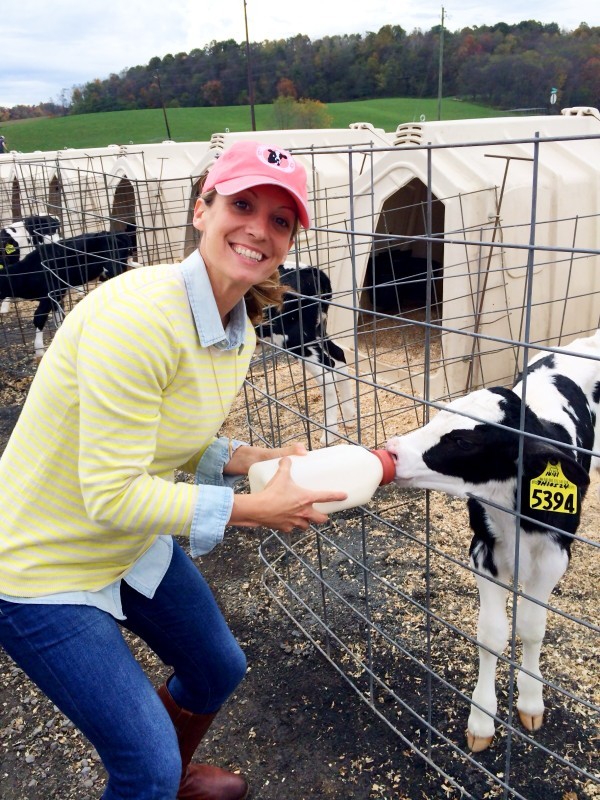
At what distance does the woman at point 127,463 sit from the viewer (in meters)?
1.33

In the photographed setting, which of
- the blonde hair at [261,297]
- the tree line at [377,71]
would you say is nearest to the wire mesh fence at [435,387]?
the blonde hair at [261,297]

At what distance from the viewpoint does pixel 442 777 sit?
2.24 metres

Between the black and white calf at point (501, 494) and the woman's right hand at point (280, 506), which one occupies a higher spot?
the woman's right hand at point (280, 506)

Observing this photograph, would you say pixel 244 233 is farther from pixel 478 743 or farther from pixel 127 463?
pixel 478 743

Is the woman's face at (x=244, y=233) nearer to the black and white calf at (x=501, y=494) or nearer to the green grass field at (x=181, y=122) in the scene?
the black and white calf at (x=501, y=494)

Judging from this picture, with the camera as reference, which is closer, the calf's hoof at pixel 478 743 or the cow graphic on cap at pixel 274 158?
the cow graphic on cap at pixel 274 158

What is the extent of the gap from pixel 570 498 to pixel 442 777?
111 centimetres

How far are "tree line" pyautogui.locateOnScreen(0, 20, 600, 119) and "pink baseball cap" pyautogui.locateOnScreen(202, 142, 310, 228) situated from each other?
2182 cm

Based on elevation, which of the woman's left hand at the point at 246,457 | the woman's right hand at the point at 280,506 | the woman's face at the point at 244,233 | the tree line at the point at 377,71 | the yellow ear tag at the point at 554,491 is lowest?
the yellow ear tag at the point at 554,491

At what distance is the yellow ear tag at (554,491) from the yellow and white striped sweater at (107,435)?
849 mm

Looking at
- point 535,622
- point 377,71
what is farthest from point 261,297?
point 377,71

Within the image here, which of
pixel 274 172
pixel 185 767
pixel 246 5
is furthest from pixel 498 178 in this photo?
pixel 246 5

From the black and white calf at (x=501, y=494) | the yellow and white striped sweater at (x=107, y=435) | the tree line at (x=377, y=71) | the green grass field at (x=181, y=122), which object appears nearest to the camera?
the yellow and white striped sweater at (x=107, y=435)

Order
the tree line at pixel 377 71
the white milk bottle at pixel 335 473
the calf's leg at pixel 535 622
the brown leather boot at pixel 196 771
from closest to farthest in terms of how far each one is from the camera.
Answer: the white milk bottle at pixel 335 473
the brown leather boot at pixel 196 771
the calf's leg at pixel 535 622
the tree line at pixel 377 71
